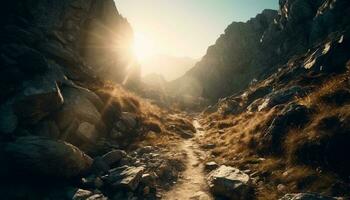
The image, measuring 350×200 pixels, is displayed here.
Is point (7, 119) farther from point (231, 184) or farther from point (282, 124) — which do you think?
point (282, 124)

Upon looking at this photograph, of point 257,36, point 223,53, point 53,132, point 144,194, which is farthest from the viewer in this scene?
point 223,53

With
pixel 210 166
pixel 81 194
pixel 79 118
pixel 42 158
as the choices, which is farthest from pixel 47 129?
pixel 210 166

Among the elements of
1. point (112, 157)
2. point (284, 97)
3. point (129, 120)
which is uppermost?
point (284, 97)

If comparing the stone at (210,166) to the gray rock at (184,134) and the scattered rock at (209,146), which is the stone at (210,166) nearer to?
the scattered rock at (209,146)

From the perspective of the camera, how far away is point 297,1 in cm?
7912

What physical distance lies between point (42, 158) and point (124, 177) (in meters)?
4.36

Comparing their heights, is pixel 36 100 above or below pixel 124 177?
above

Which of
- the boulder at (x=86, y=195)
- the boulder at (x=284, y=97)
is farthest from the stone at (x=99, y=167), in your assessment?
the boulder at (x=284, y=97)

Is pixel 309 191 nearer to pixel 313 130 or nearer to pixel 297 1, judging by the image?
pixel 313 130

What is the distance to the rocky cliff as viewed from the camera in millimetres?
65938

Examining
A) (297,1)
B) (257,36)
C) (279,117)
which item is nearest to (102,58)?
(279,117)

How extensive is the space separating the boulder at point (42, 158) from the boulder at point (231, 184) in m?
7.48

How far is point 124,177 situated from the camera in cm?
1734

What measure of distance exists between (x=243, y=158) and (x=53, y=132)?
12.7 metres
